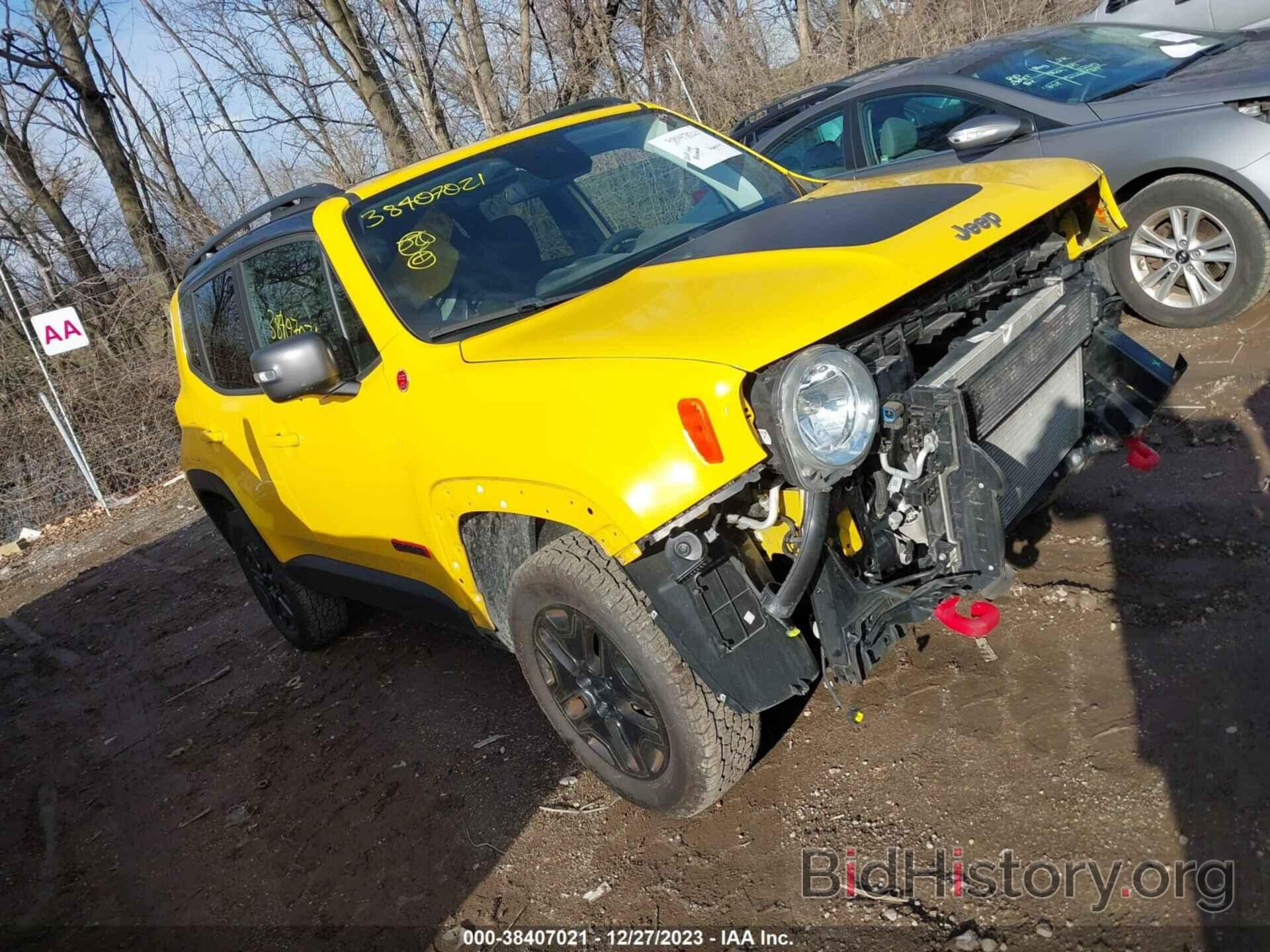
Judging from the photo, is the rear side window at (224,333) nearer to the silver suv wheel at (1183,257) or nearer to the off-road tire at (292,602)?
the off-road tire at (292,602)

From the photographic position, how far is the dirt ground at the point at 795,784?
241cm

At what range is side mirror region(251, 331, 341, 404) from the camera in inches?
114

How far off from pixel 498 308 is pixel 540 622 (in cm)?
101

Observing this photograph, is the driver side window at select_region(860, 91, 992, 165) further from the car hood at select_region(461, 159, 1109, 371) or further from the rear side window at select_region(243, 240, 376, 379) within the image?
the rear side window at select_region(243, 240, 376, 379)

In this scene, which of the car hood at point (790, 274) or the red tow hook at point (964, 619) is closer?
the car hood at point (790, 274)

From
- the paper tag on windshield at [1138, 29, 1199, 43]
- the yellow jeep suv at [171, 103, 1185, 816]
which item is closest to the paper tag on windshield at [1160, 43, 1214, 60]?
the paper tag on windshield at [1138, 29, 1199, 43]

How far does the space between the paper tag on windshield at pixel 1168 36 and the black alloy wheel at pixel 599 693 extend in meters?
5.68

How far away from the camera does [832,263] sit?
8.09 feet

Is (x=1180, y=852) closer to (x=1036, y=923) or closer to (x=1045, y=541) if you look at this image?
(x=1036, y=923)

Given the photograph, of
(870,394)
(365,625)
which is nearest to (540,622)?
(870,394)

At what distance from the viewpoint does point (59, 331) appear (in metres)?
9.30

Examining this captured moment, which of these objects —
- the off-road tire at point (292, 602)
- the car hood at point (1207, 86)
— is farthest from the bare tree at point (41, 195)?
the car hood at point (1207, 86)

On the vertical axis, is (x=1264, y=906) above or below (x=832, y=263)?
below

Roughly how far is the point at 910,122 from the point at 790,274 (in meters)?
3.93
